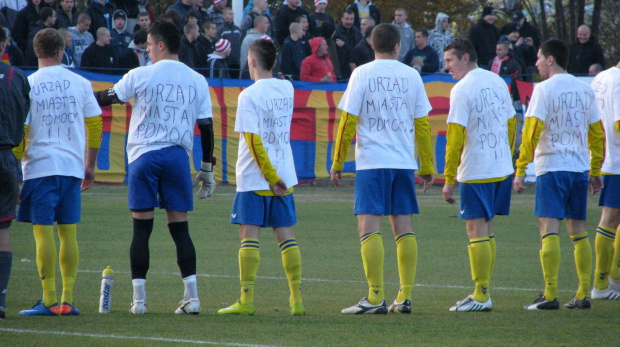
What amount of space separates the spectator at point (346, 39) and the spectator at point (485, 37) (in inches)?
123

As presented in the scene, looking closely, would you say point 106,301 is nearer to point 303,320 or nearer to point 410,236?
point 303,320

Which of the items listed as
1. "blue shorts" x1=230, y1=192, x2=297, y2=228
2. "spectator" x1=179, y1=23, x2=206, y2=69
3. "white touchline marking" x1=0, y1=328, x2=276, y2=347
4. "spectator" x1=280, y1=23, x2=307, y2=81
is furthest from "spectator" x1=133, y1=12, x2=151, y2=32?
"white touchline marking" x1=0, y1=328, x2=276, y2=347

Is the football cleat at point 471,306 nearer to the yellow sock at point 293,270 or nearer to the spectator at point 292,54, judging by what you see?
the yellow sock at point 293,270

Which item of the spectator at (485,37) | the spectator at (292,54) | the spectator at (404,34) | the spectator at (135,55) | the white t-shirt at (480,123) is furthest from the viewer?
the spectator at (485,37)

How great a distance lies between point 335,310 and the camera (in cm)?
782

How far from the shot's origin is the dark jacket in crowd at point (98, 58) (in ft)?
60.0

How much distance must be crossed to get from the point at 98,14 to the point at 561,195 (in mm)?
13410

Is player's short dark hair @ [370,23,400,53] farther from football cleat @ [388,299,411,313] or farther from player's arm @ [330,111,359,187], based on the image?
football cleat @ [388,299,411,313]

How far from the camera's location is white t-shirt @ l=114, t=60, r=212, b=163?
24.1ft

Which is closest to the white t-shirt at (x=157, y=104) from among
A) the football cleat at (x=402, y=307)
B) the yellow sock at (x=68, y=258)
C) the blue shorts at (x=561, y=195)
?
the yellow sock at (x=68, y=258)

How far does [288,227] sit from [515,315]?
79.3 inches

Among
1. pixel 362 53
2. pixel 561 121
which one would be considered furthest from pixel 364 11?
pixel 561 121

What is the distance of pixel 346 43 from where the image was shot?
2083cm

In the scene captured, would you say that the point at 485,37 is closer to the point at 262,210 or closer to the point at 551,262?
the point at 551,262
